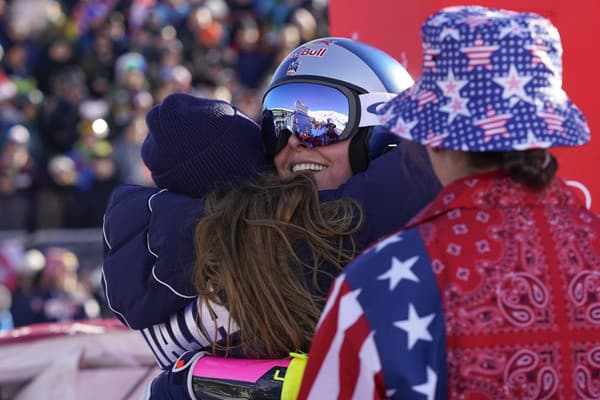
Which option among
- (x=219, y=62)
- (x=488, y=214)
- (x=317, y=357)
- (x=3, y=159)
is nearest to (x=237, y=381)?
(x=317, y=357)

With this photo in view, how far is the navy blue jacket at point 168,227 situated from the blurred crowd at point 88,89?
4980mm

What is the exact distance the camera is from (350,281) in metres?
1.87

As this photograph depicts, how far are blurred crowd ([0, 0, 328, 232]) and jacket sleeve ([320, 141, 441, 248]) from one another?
7002 millimetres

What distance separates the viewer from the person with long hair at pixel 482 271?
1.82m

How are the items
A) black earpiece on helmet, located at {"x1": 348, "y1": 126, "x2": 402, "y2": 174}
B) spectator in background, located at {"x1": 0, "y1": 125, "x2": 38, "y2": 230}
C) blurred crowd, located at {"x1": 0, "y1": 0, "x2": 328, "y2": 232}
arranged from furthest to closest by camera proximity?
1. blurred crowd, located at {"x1": 0, "y1": 0, "x2": 328, "y2": 232}
2. spectator in background, located at {"x1": 0, "y1": 125, "x2": 38, "y2": 230}
3. black earpiece on helmet, located at {"x1": 348, "y1": 126, "x2": 402, "y2": 174}

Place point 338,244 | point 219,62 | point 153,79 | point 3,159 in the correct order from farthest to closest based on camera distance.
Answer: point 219,62 < point 153,79 < point 3,159 < point 338,244

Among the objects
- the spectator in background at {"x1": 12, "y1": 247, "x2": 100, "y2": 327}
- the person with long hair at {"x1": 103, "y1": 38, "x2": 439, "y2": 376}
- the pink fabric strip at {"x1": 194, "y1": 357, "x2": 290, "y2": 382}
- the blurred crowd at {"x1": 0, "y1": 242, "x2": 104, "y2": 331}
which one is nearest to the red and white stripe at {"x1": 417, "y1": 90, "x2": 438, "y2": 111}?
the person with long hair at {"x1": 103, "y1": 38, "x2": 439, "y2": 376}

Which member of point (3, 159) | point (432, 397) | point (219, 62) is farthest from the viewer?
point (219, 62)

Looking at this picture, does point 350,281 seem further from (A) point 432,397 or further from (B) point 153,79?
(B) point 153,79

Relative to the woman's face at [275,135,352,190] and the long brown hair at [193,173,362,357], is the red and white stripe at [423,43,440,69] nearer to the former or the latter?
the long brown hair at [193,173,362,357]

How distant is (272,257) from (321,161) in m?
0.54

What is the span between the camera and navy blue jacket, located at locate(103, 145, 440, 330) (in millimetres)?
2342

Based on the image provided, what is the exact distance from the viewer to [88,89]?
35.5 ft

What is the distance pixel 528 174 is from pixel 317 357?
485 mm
